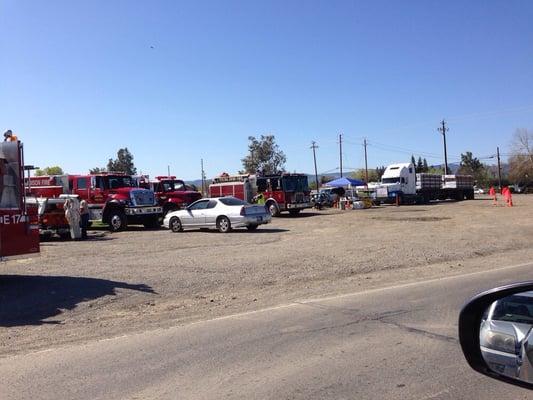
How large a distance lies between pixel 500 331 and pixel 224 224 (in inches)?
845

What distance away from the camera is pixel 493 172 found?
149m

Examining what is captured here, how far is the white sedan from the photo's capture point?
23.7 metres

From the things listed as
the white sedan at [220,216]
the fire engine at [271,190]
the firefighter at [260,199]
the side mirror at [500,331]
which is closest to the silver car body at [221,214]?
the white sedan at [220,216]

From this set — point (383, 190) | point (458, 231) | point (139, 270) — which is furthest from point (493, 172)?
point (139, 270)

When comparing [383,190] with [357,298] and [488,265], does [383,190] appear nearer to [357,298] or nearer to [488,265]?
[488,265]

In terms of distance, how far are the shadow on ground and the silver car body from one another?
11964 mm

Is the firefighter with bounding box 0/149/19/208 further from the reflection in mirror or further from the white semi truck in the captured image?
the white semi truck

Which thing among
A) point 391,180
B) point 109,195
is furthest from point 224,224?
point 391,180

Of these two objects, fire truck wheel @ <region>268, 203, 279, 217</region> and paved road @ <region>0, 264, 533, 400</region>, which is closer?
paved road @ <region>0, 264, 533, 400</region>

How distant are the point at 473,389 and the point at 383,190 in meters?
46.5

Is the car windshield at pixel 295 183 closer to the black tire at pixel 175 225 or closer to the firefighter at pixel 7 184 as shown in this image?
the black tire at pixel 175 225

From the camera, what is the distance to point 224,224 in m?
23.8

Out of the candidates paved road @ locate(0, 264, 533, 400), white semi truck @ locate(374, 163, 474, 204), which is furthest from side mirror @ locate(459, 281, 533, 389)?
white semi truck @ locate(374, 163, 474, 204)

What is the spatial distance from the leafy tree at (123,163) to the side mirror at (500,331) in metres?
107
